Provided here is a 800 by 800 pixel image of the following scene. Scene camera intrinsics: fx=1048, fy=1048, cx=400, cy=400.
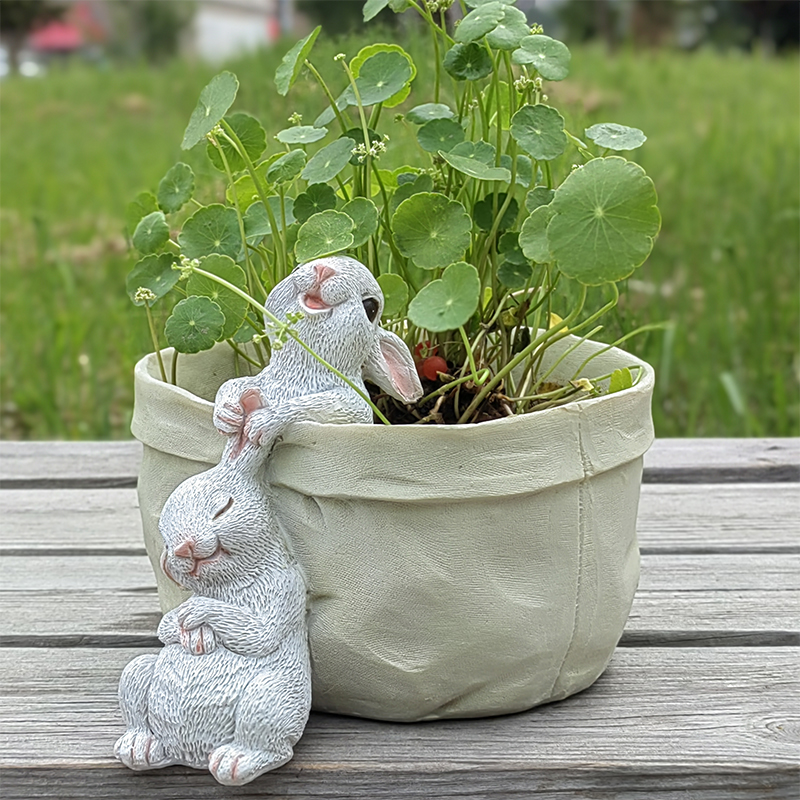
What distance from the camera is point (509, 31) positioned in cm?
77

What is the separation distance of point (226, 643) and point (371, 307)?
0.25 meters

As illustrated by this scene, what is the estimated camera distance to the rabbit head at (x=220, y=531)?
0.70 m

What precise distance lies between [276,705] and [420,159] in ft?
2.26

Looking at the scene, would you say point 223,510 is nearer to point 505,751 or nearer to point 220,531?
point 220,531

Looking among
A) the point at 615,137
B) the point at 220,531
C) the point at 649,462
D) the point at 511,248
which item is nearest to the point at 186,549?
the point at 220,531

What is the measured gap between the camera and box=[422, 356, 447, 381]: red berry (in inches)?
33.3

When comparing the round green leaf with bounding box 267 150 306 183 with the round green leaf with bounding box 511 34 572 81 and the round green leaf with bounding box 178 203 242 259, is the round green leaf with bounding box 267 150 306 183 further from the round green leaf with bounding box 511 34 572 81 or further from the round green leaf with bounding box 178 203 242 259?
the round green leaf with bounding box 511 34 572 81

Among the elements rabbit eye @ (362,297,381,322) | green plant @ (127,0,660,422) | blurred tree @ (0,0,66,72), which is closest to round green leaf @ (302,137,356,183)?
green plant @ (127,0,660,422)

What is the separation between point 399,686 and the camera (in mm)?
733

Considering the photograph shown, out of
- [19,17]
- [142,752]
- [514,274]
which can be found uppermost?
[514,274]

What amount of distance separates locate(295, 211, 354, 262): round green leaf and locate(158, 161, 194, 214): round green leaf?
0.55 feet

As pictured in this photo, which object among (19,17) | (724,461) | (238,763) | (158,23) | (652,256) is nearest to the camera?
(238,763)

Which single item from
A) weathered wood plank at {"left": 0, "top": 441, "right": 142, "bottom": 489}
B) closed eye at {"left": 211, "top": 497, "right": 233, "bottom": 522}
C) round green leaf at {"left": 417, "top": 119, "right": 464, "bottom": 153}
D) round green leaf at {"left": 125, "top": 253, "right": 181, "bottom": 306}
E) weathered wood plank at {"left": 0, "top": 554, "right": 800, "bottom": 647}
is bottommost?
weathered wood plank at {"left": 0, "top": 441, "right": 142, "bottom": 489}

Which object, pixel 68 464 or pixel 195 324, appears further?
pixel 68 464
